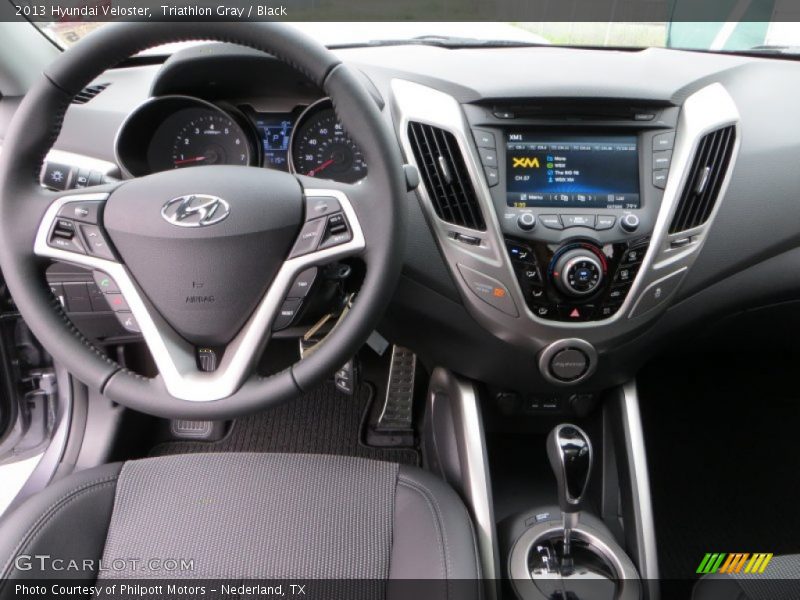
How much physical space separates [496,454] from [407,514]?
0.47 meters

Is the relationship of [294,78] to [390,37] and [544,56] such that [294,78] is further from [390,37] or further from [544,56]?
[544,56]

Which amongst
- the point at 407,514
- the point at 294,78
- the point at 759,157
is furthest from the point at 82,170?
the point at 759,157

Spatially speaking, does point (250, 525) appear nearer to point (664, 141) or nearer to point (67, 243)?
point (67, 243)

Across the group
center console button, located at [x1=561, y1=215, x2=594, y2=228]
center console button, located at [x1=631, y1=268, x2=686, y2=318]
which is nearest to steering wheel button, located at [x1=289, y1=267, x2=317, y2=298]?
center console button, located at [x1=561, y1=215, x2=594, y2=228]

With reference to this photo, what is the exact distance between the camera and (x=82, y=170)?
50.1 inches

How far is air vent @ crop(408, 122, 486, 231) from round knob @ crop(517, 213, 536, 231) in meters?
0.06

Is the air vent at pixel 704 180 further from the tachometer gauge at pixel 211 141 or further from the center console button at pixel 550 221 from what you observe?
the tachometer gauge at pixel 211 141

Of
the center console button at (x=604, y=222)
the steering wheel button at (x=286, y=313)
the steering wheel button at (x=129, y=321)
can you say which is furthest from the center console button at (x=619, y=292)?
the steering wheel button at (x=129, y=321)

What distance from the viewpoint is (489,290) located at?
3.88ft

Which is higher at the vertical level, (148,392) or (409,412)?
(148,392)

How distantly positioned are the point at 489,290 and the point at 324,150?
1.41ft

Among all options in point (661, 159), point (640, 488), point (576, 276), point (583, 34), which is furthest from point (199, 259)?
point (583, 34)

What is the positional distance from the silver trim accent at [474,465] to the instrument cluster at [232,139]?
50 centimetres

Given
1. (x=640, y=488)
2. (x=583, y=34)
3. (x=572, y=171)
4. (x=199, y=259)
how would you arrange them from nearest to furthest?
(x=199, y=259), (x=572, y=171), (x=640, y=488), (x=583, y=34)
